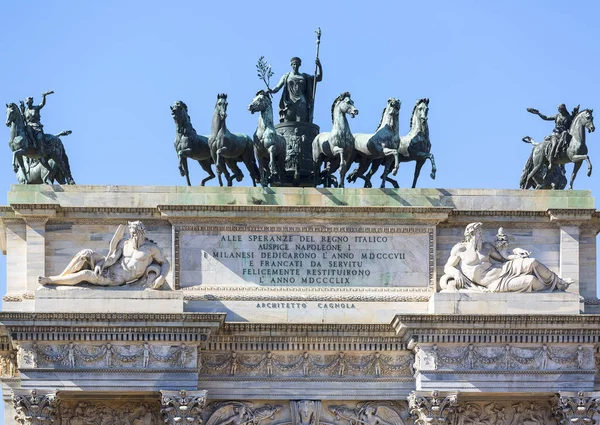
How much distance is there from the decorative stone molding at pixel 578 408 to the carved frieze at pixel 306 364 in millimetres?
3135

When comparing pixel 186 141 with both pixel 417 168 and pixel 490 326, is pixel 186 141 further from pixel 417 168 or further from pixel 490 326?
pixel 490 326

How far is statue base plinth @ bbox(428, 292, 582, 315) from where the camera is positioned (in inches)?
1735

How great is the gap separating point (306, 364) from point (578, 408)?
5536mm

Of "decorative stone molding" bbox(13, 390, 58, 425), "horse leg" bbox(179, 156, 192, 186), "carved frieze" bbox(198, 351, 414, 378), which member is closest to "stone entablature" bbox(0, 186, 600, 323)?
"carved frieze" bbox(198, 351, 414, 378)

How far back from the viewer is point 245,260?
148 feet

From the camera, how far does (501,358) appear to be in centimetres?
4375

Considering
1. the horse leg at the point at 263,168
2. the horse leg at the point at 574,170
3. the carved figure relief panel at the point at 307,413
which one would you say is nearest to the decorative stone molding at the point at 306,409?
the carved figure relief panel at the point at 307,413

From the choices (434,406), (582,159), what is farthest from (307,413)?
(582,159)

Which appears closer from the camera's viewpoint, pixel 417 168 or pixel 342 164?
pixel 342 164

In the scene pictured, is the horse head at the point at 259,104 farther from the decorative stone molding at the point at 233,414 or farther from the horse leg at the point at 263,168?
the decorative stone molding at the point at 233,414

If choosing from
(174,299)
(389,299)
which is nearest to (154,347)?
(174,299)

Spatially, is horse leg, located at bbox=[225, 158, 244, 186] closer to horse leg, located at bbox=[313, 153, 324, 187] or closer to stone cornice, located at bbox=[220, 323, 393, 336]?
horse leg, located at bbox=[313, 153, 324, 187]

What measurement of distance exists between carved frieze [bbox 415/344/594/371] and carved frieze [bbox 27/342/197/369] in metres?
4.73

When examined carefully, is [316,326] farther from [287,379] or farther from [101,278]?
[101,278]
